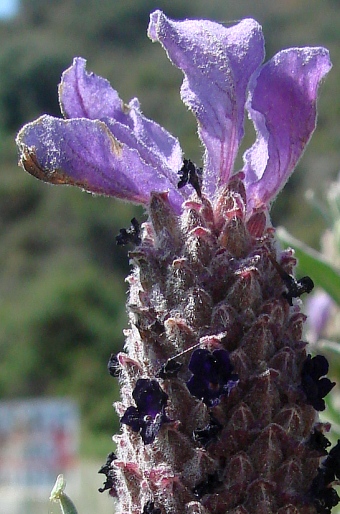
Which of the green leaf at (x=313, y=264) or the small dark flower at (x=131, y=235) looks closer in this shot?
the small dark flower at (x=131, y=235)

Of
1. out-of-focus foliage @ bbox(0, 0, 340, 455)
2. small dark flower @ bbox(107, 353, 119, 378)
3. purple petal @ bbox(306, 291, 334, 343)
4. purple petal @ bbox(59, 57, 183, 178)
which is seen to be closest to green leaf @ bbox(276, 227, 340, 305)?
purple petal @ bbox(59, 57, 183, 178)

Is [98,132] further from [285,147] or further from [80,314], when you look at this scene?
[80,314]

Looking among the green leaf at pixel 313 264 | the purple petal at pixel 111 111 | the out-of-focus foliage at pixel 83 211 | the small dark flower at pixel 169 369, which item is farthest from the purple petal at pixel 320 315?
the out-of-focus foliage at pixel 83 211

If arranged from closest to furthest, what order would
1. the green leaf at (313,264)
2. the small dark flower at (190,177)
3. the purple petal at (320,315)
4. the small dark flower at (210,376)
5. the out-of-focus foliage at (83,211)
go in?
the small dark flower at (210,376) → the small dark flower at (190,177) → the green leaf at (313,264) → the purple petal at (320,315) → the out-of-focus foliage at (83,211)

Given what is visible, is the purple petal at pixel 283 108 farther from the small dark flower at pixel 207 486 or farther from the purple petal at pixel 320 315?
the purple petal at pixel 320 315

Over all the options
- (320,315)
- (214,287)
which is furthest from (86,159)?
(320,315)

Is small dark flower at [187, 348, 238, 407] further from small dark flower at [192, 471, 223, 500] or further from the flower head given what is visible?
the flower head

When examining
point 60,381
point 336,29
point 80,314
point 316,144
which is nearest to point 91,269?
point 80,314
